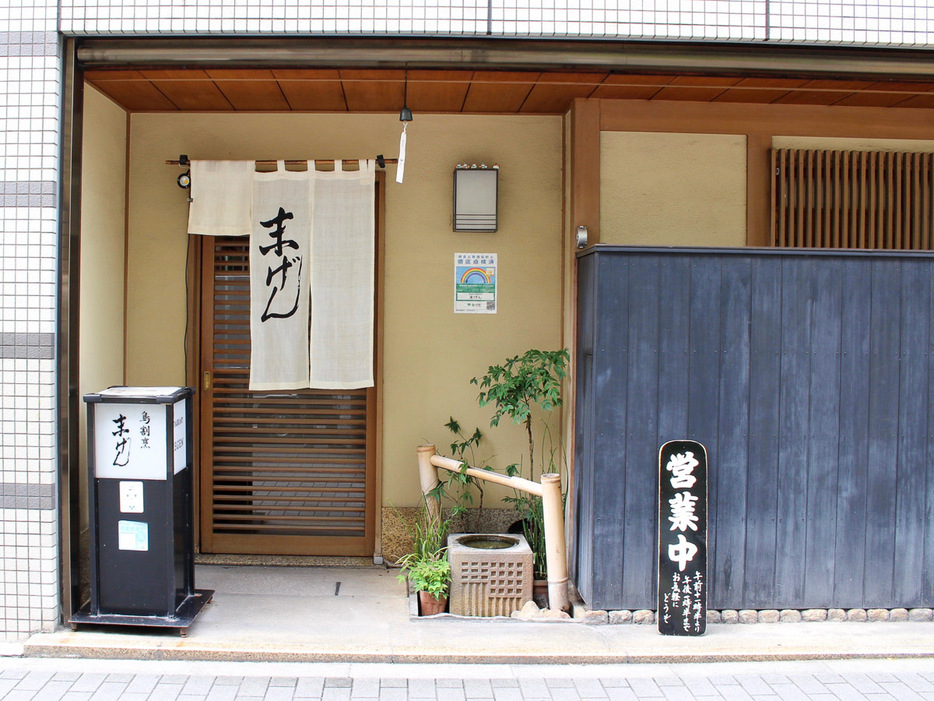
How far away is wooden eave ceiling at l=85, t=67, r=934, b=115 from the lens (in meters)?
5.45

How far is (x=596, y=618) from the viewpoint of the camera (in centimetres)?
522

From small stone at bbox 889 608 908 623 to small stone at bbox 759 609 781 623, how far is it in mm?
887

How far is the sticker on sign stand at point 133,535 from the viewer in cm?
494

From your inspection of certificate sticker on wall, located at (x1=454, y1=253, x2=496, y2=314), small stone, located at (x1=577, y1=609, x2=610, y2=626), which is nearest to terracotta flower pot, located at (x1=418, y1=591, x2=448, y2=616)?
small stone, located at (x1=577, y1=609, x2=610, y2=626)

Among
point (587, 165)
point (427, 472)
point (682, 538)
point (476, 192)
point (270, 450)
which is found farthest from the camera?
point (270, 450)

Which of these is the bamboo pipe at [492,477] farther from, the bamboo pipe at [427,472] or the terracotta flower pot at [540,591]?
the terracotta flower pot at [540,591]

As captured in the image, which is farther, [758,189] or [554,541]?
[758,189]

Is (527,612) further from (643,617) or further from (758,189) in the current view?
(758,189)

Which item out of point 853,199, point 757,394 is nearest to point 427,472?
point 757,394

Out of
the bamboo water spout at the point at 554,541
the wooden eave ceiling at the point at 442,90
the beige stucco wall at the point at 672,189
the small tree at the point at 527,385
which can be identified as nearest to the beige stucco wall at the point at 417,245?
the wooden eave ceiling at the point at 442,90

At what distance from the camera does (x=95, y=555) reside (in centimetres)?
493

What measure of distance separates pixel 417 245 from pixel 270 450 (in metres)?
2.46

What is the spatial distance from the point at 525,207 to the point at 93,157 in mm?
3848

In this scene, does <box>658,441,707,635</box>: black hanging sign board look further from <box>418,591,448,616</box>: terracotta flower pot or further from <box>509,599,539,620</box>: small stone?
<box>418,591,448,616</box>: terracotta flower pot
